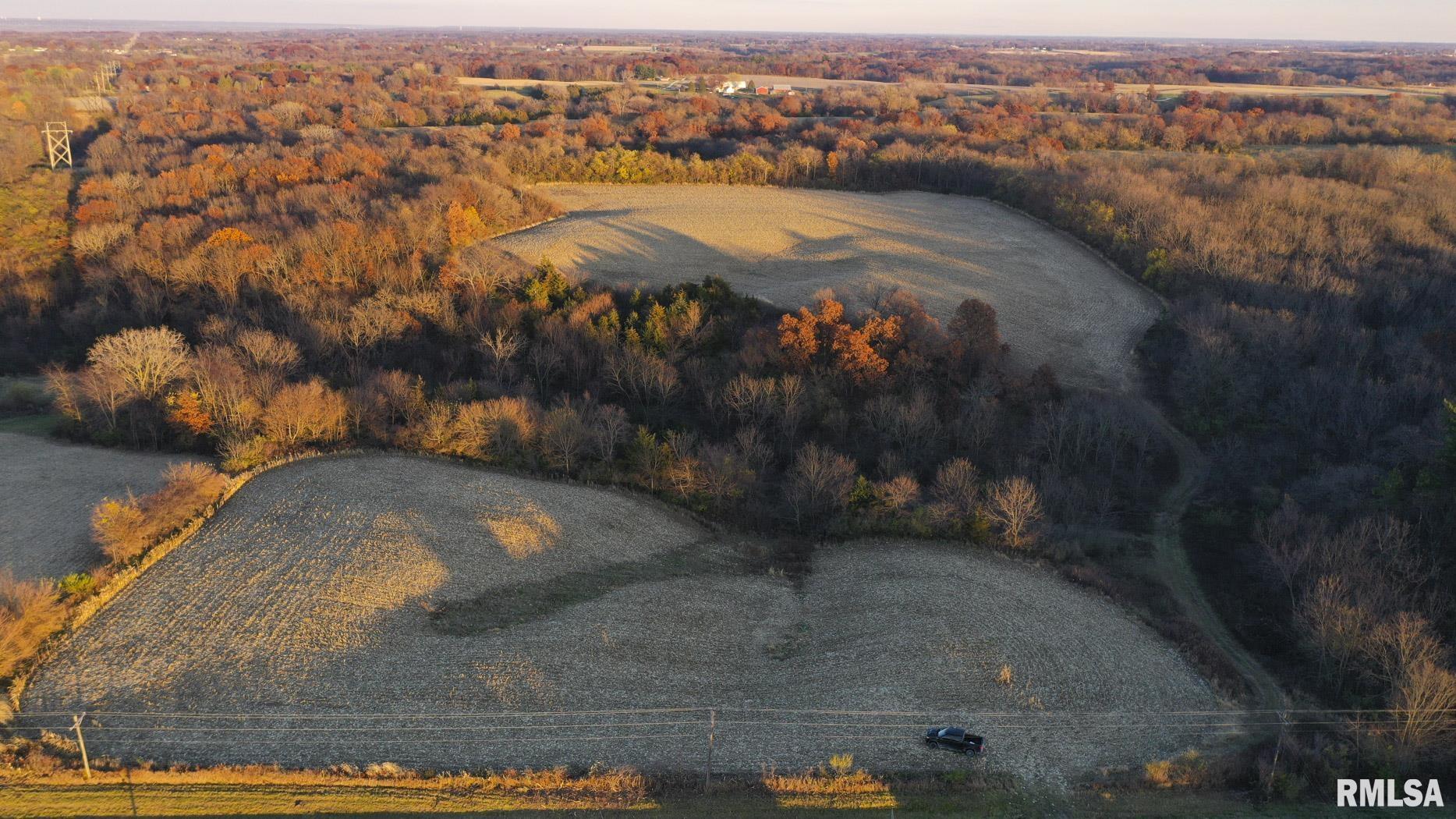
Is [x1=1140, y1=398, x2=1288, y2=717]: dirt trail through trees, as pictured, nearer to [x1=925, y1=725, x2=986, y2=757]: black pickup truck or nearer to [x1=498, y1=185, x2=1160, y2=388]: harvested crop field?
[x1=498, y1=185, x2=1160, y2=388]: harvested crop field

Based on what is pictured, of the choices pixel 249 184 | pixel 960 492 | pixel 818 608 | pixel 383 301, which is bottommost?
pixel 818 608

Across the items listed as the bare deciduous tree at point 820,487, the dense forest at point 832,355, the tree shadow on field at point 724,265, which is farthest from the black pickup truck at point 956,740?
the tree shadow on field at point 724,265

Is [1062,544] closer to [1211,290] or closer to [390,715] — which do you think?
[390,715]

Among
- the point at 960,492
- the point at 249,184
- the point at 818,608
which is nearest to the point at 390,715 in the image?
the point at 818,608

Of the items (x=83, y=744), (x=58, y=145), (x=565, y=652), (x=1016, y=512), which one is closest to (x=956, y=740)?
(x=565, y=652)

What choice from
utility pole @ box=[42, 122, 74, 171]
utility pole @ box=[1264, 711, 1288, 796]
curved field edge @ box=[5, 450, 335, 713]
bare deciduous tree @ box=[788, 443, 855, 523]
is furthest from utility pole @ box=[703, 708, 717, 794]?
utility pole @ box=[42, 122, 74, 171]

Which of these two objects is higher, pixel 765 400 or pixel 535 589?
pixel 765 400
